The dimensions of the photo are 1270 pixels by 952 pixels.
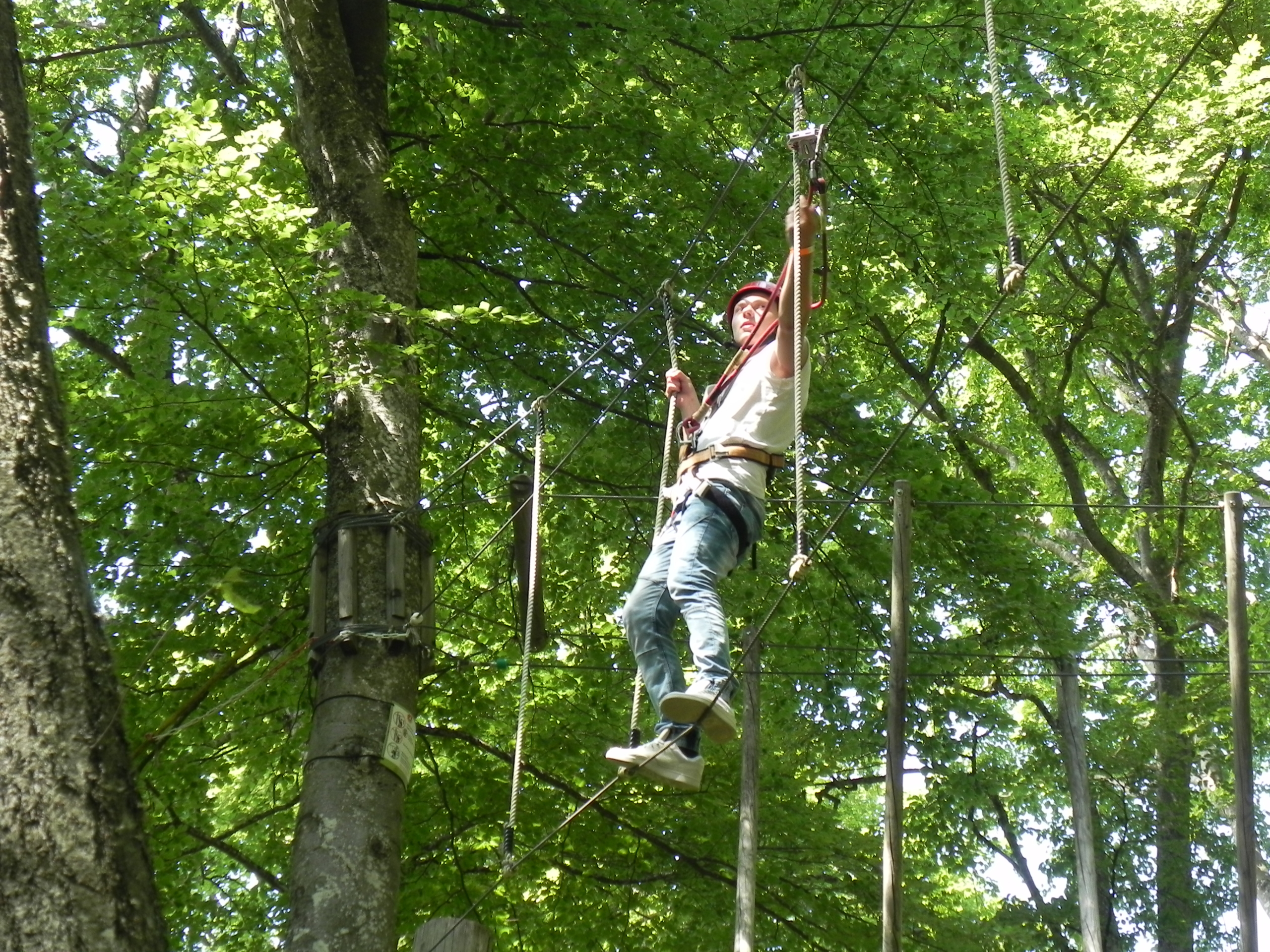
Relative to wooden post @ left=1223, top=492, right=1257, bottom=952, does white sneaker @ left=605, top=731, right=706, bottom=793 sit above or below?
below

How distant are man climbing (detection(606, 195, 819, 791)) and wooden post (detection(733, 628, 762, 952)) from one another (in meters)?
2.48

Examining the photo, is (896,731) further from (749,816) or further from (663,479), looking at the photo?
(749,816)

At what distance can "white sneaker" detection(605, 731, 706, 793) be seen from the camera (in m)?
4.22

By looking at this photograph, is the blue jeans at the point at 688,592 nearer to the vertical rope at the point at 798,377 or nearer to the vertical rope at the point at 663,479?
the vertical rope at the point at 663,479

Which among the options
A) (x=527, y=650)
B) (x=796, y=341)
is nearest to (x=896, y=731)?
(x=527, y=650)

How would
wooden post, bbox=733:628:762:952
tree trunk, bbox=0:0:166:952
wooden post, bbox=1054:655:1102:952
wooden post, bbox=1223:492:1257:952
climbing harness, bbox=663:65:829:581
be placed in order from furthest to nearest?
wooden post, bbox=1054:655:1102:952 → wooden post, bbox=733:628:762:952 → wooden post, bbox=1223:492:1257:952 → climbing harness, bbox=663:65:829:581 → tree trunk, bbox=0:0:166:952

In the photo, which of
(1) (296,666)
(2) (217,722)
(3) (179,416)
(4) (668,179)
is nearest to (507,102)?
(4) (668,179)

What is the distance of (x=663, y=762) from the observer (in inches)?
168

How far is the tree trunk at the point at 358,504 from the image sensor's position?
5102 mm

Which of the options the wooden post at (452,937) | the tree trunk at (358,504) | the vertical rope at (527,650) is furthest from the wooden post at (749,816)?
the wooden post at (452,937)

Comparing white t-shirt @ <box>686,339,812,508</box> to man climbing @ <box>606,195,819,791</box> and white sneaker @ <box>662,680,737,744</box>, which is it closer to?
man climbing @ <box>606,195,819,791</box>

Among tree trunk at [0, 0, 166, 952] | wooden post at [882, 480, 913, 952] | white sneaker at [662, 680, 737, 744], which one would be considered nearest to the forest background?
wooden post at [882, 480, 913, 952]

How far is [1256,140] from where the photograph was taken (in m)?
12.9

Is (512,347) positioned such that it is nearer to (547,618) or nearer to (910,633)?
(547,618)
